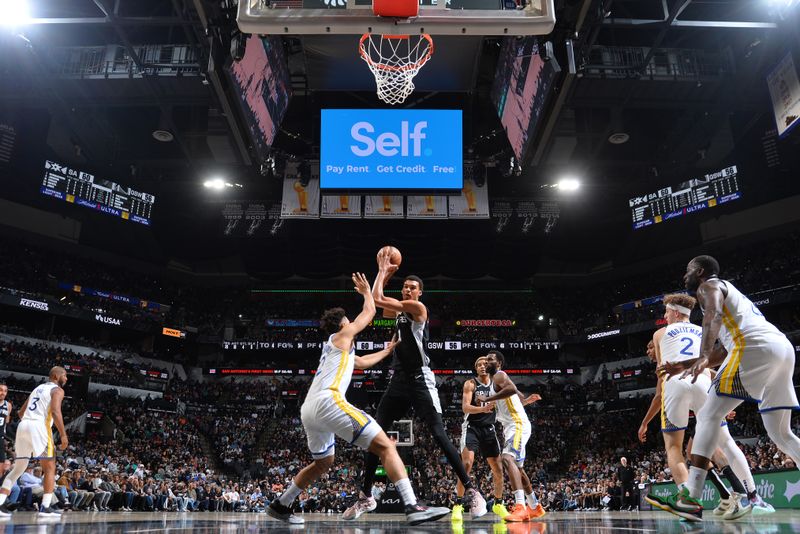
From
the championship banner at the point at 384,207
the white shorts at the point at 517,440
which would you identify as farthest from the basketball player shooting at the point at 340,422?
the championship banner at the point at 384,207

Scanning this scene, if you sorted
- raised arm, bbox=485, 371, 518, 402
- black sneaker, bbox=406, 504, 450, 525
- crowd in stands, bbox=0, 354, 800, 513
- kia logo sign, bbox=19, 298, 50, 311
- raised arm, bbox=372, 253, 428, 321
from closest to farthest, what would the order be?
black sneaker, bbox=406, 504, 450, 525 → raised arm, bbox=372, 253, 428, 321 → raised arm, bbox=485, 371, 518, 402 → crowd in stands, bbox=0, 354, 800, 513 → kia logo sign, bbox=19, 298, 50, 311

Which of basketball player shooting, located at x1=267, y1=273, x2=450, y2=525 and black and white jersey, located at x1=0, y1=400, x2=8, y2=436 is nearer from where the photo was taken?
basketball player shooting, located at x1=267, y1=273, x2=450, y2=525

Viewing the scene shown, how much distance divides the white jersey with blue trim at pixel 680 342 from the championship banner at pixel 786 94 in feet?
31.7

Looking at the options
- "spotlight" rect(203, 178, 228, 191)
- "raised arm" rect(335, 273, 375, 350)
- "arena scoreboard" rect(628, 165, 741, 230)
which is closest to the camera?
"raised arm" rect(335, 273, 375, 350)

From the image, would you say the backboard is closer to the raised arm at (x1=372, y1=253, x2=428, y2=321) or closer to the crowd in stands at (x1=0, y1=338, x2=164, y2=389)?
the raised arm at (x1=372, y1=253, x2=428, y2=321)

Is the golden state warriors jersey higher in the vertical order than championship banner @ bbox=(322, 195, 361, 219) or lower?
lower

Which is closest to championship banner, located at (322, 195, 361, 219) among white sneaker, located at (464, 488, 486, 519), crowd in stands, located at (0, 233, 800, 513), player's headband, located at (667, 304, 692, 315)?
crowd in stands, located at (0, 233, 800, 513)

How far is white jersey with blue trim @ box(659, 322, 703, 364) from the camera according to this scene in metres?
6.46

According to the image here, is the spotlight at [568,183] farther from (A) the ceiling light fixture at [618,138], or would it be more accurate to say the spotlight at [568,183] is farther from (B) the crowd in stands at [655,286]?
(B) the crowd in stands at [655,286]

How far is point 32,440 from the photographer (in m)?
8.58

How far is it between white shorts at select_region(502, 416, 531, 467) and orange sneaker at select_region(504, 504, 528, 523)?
2.35 feet

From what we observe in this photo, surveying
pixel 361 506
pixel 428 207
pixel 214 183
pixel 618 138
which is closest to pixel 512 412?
pixel 361 506

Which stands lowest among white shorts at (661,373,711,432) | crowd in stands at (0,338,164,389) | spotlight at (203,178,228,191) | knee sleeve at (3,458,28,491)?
knee sleeve at (3,458,28,491)

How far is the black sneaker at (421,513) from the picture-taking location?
517 centimetres
